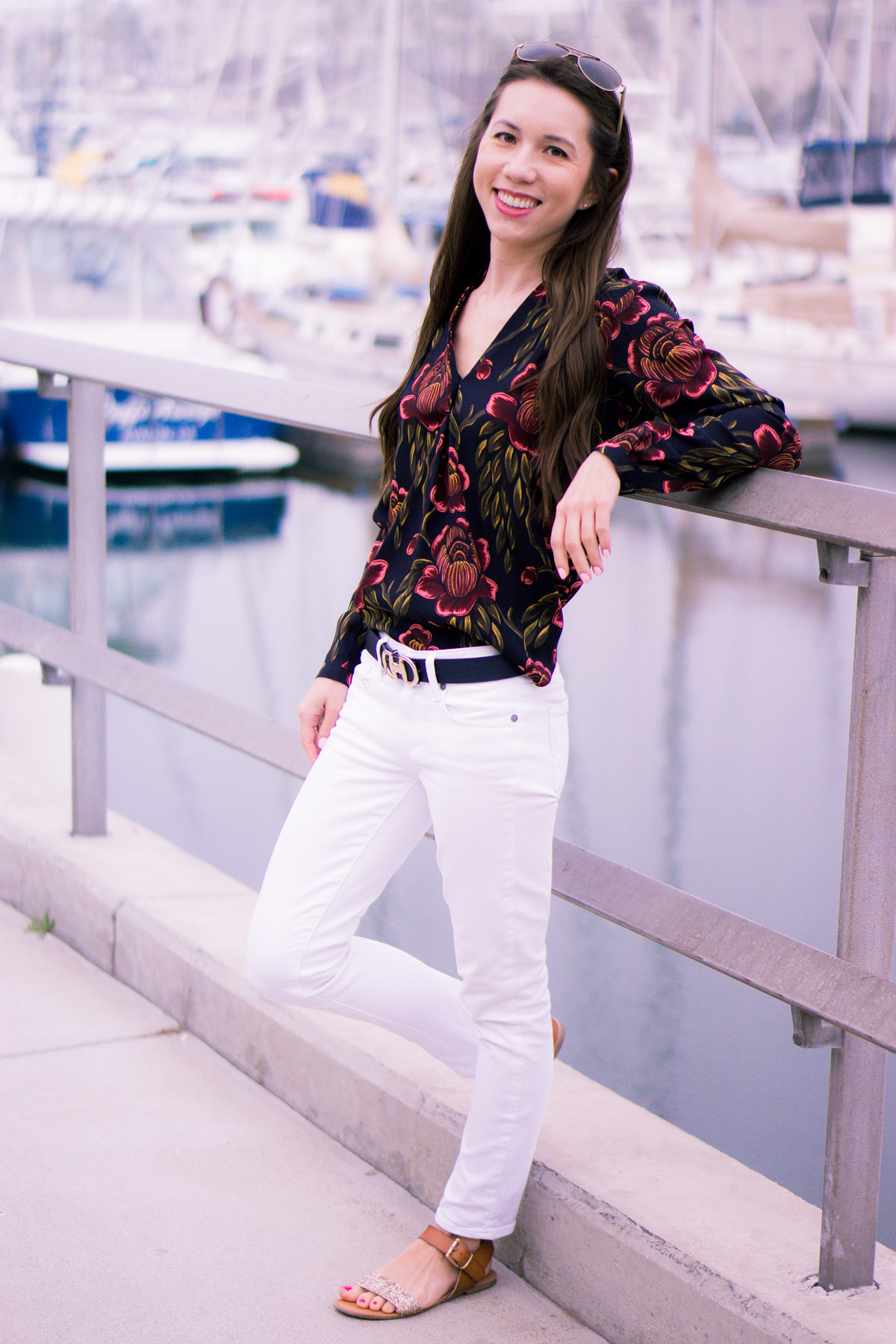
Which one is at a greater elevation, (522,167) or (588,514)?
(522,167)

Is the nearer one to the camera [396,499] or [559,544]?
[559,544]

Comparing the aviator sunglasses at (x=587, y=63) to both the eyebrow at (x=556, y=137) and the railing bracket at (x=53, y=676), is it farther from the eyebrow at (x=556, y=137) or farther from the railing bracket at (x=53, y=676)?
the railing bracket at (x=53, y=676)

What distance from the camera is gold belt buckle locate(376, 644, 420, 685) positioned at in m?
1.93

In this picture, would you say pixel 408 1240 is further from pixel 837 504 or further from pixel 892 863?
pixel 837 504

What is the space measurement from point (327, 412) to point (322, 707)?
20.6 inches

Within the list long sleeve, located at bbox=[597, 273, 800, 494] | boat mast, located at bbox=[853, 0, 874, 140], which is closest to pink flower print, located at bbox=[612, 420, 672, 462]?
long sleeve, located at bbox=[597, 273, 800, 494]

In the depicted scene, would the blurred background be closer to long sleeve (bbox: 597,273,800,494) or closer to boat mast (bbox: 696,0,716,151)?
boat mast (bbox: 696,0,716,151)

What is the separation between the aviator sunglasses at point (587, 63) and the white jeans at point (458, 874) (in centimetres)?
72

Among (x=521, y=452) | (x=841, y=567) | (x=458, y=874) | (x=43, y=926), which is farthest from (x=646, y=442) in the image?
(x=43, y=926)

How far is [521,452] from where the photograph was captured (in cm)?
186

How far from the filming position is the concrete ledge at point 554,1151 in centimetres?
190

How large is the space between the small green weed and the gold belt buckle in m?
1.68

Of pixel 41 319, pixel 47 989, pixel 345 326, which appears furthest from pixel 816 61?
pixel 47 989

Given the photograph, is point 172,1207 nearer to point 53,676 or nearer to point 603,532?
point 603,532
